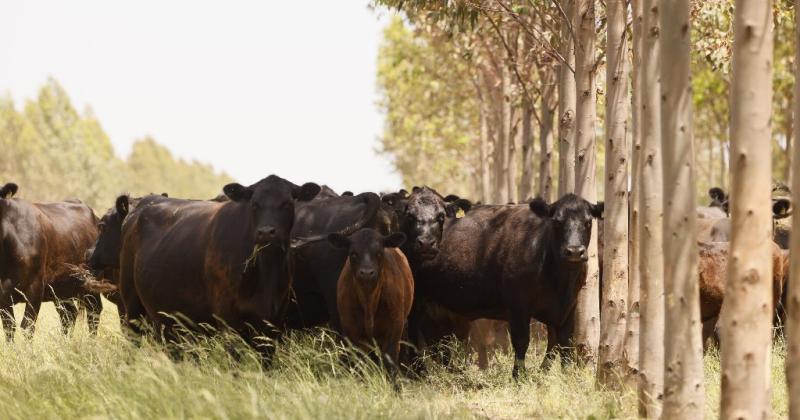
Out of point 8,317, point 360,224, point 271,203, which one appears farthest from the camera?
point 8,317

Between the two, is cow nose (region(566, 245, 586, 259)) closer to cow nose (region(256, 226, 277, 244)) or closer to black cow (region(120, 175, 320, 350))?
black cow (region(120, 175, 320, 350))

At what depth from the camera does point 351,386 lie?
9562 mm

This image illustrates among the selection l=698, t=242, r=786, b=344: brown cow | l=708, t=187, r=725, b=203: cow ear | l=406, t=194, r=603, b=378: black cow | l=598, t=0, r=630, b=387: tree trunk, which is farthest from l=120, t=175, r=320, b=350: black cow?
l=708, t=187, r=725, b=203: cow ear

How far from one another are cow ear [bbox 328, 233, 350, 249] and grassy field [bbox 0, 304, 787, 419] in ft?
3.73

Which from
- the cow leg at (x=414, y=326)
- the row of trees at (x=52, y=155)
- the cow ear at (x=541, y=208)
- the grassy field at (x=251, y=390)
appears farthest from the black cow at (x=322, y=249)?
the row of trees at (x=52, y=155)

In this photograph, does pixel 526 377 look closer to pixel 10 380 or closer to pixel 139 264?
pixel 139 264

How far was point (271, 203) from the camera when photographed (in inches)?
470

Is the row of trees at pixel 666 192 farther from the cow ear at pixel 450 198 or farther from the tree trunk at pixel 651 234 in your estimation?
the cow ear at pixel 450 198

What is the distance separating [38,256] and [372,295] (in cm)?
648

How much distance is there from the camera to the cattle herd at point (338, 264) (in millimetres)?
12133

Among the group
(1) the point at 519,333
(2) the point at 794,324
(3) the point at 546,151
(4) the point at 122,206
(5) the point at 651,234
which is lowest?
(1) the point at 519,333

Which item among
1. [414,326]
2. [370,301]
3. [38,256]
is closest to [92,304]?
[38,256]

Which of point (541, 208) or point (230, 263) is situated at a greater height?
point (541, 208)

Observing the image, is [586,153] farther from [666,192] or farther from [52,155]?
[52,155]
